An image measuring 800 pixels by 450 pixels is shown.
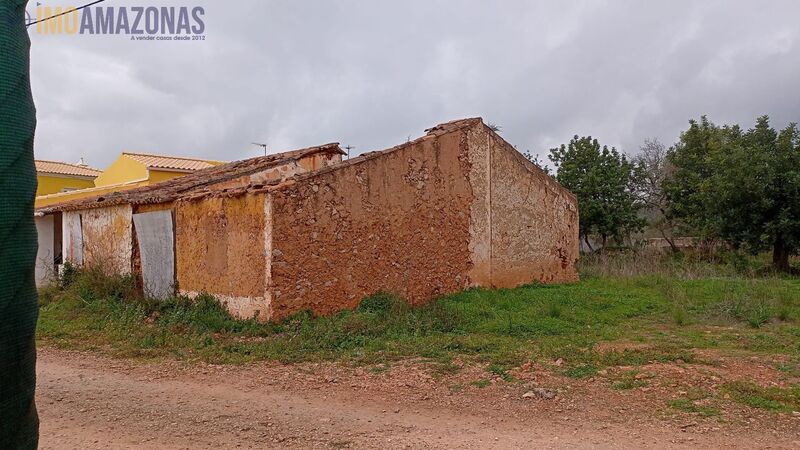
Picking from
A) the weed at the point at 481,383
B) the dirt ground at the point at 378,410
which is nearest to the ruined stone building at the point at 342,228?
the dirt ground at the point at 378,410

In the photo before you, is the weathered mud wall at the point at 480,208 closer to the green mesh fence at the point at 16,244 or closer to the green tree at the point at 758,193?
the green tree at the point at 758,193

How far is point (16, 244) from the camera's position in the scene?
50.0 inches

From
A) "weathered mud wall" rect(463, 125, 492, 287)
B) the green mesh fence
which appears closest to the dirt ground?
the green mesh fence

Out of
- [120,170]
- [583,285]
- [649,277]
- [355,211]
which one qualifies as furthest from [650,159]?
[120,170]

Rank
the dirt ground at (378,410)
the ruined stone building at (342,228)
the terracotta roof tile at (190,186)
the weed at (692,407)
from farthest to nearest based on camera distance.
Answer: the terracotta roof tile at (190,186), the ruined stone building at (342,228), the weed at (692,407), the dirt ground at (378,410)

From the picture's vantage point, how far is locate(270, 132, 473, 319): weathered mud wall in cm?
902

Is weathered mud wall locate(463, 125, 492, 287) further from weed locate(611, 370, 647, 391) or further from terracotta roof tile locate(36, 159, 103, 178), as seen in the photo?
terracotta roof tile locate(36, 159, 103, 178)

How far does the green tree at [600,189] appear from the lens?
20.9 meters

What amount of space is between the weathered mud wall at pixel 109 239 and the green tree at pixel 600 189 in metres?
15.2

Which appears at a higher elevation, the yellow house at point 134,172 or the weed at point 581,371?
the yellow house at point 134,172

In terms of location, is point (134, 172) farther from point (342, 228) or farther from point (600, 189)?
point (600, 189)

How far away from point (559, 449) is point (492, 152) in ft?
30.4

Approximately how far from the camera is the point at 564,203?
14.9 m

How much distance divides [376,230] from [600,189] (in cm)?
1329
